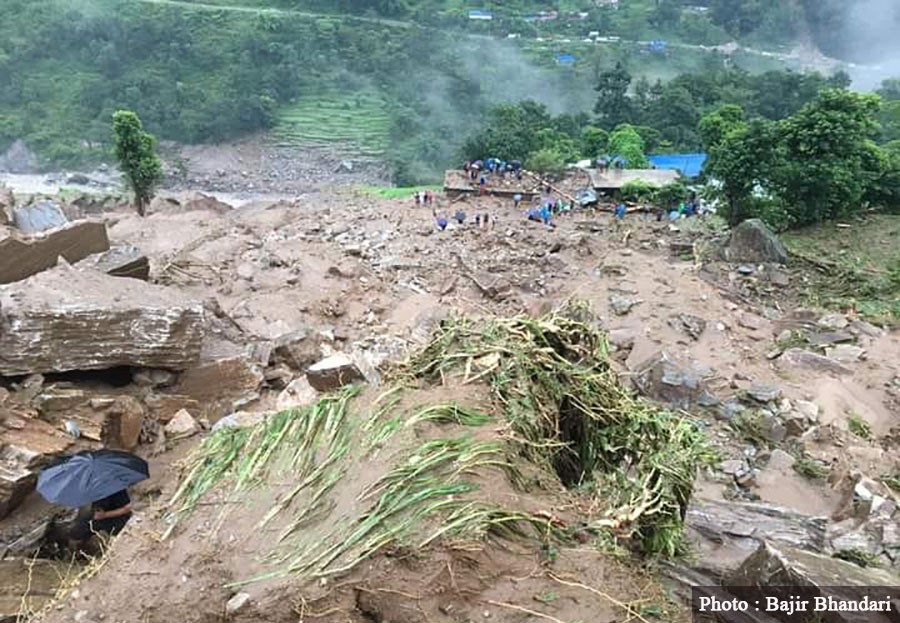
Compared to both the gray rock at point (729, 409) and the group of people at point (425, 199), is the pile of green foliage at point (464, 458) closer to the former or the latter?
the gray rock at point (729, 409)

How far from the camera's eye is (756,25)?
52.8 m

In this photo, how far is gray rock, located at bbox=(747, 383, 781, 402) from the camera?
27.9 feet

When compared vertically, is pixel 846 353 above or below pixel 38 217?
below

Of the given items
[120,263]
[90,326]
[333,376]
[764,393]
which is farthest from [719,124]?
[90,326]

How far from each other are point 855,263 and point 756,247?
178 cm

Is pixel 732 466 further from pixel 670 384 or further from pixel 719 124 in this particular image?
pixel 719 124

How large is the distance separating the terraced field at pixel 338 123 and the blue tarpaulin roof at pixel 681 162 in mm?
16546

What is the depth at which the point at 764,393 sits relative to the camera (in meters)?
8.62

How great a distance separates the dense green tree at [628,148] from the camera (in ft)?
83.8

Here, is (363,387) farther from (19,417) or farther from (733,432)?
(733,432)

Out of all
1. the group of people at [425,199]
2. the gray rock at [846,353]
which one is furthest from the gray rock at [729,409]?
the group of people at [425,199]

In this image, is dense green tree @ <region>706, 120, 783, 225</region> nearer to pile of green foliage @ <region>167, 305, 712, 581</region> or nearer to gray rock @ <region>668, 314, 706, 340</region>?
gray rock @ <region>668, 314, 706, 340</region>

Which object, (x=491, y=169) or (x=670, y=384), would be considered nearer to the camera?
(x=670, y=384)

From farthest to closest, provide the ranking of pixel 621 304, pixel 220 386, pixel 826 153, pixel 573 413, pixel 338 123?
pixel 338 123, pixel 826 153, pixel 621 304, pixel 220 386, pixel 573 413
